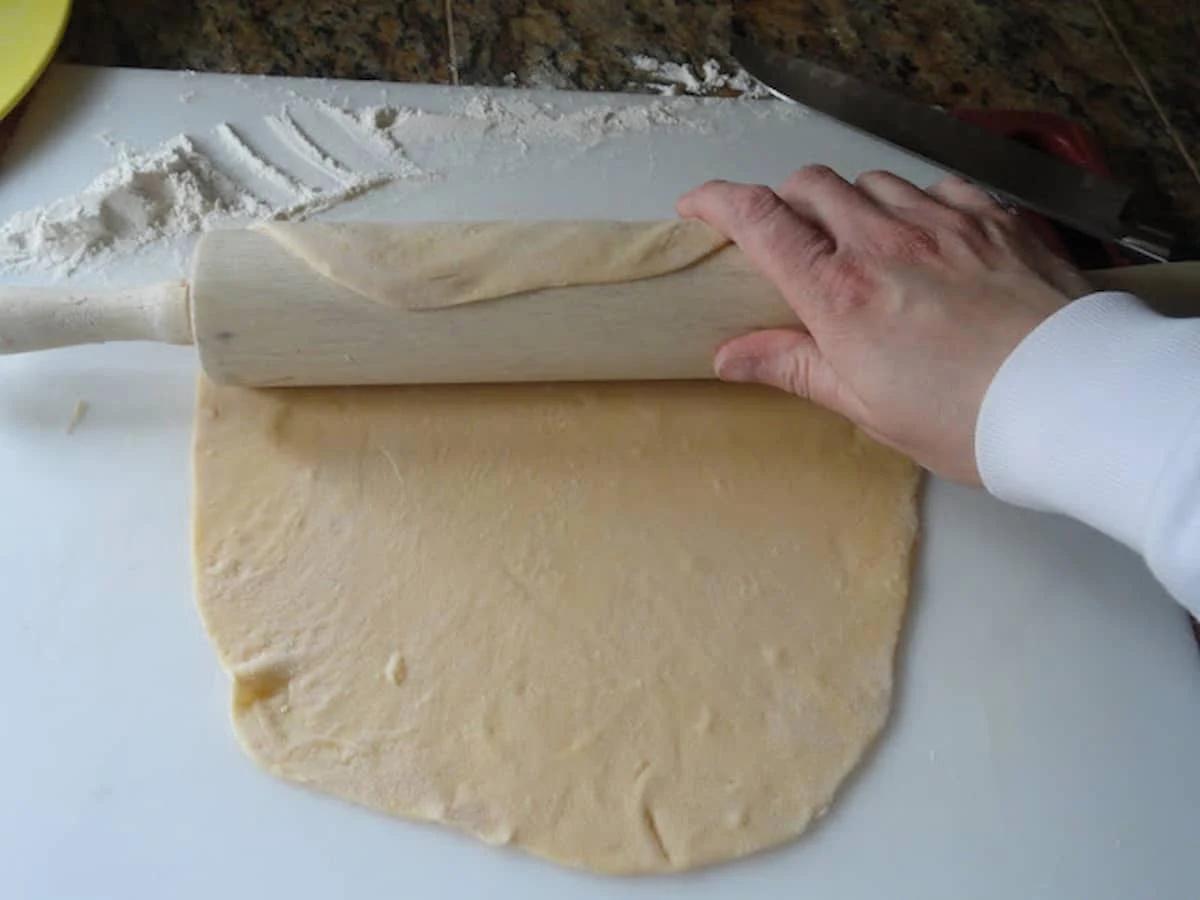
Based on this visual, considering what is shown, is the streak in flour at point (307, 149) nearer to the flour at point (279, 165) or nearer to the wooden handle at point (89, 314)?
the flour at point (279, 165)

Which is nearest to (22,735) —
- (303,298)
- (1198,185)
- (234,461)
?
(234,461)

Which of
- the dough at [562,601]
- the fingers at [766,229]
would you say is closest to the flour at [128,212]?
the dough at [562,601]

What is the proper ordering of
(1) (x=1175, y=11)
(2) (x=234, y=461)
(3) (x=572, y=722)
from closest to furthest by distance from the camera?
(3) (x=572, y=722)
(2) (x=234, y=461)
(1) (x=1175, y=11)

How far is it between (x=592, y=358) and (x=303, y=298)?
33cm

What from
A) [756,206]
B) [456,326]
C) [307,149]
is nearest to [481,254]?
[456,326]

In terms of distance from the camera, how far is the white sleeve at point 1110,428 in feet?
2.89

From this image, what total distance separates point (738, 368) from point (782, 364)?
5cm

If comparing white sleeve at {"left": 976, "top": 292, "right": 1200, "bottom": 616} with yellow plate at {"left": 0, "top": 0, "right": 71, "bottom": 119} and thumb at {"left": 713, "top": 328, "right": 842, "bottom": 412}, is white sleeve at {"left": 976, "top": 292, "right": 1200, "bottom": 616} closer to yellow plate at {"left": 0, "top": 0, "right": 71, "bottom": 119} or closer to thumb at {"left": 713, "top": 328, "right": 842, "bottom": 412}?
thumb at {"left": 713, "top": 328, "right": 842, "bottom": 412}

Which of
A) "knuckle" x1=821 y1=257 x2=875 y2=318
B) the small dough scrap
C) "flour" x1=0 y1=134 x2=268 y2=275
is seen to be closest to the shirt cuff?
"knuckle" x1=821 y1=257 x2=875 y2=318

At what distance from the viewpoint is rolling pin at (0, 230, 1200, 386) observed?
1151mm

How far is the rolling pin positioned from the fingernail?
0.07ft

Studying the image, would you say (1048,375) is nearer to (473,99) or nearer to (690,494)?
(690,494)

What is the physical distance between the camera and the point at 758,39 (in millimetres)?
1745

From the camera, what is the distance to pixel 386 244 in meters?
1.19
